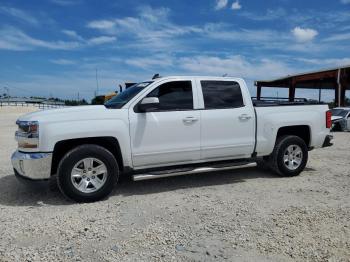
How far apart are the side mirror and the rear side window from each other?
39.7 inches

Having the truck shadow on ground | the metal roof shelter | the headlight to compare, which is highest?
the metal roof shelter

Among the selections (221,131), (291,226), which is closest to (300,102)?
(221,131)

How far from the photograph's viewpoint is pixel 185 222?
14.7 feet

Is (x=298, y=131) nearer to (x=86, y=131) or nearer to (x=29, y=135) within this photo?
(x=86, y=131)

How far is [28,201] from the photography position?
538 cm

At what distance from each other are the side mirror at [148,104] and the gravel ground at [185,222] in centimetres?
141

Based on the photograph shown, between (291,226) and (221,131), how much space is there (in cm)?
229

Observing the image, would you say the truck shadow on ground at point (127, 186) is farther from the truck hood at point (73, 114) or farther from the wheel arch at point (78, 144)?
the truck hood at point (73, 114)

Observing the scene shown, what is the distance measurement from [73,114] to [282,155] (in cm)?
401

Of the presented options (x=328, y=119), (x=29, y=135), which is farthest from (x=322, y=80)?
(x=29, y=135)

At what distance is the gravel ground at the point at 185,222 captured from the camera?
363cm

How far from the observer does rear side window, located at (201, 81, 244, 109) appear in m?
6.18

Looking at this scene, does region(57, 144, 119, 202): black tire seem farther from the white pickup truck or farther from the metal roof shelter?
the metal roof shelter

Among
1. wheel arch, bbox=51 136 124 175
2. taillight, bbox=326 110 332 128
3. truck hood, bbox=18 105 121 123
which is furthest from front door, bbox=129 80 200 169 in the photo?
taillight, bbox=326 110 332 128
